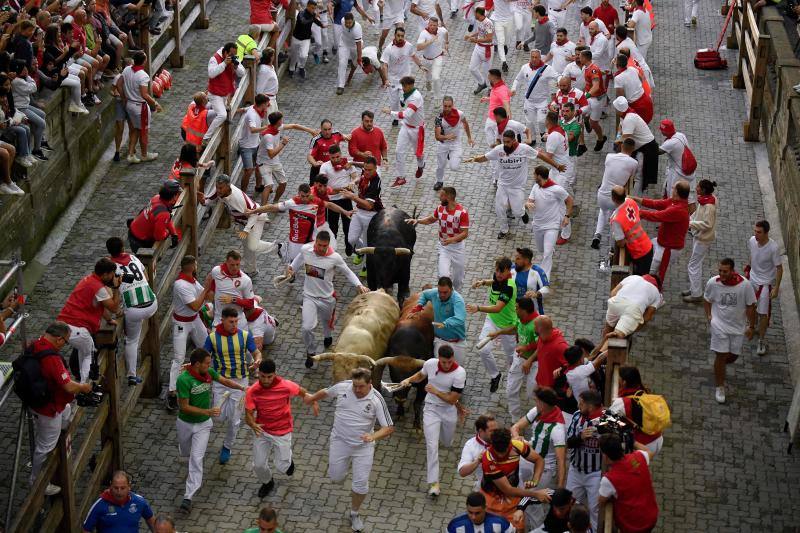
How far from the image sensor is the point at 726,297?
1591 cm

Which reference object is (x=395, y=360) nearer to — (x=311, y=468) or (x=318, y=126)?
(x=311, y=468)

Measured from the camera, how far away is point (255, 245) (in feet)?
60.1

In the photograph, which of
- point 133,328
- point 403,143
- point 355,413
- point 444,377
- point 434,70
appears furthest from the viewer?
point 434,70

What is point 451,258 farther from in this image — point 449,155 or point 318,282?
point 449,155

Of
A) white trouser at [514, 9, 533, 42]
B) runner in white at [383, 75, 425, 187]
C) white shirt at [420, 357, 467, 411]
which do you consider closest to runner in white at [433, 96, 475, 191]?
runner in white at [383, 75, 425, 187]

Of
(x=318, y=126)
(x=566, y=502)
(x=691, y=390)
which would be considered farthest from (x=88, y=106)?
(x=566, y=502)

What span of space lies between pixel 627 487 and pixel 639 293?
3.68m

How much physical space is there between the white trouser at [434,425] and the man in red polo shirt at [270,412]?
130 cm

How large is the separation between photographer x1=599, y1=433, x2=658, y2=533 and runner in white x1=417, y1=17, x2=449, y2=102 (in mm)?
13190

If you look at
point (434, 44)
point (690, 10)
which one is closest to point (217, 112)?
point (434, 44)

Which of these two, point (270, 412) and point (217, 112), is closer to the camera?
point (270, 412)

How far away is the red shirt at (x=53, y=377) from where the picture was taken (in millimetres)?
13102

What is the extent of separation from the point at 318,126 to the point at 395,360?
351 inches

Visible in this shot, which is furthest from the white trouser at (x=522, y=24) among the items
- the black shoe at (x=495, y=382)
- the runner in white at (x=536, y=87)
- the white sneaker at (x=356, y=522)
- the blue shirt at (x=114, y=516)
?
the blue shirt at (x=114, y=516)
